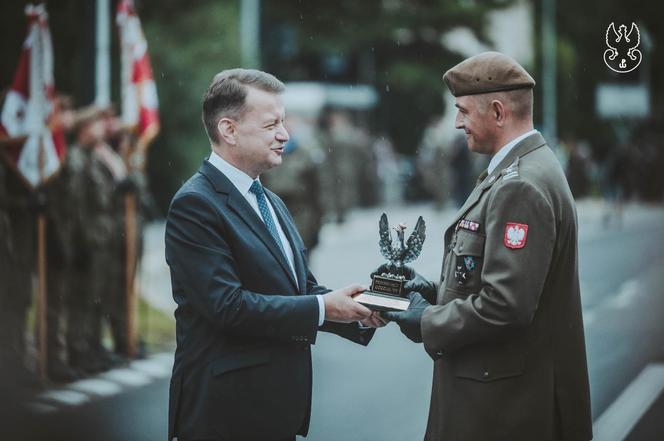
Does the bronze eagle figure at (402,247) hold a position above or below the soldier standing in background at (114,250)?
above

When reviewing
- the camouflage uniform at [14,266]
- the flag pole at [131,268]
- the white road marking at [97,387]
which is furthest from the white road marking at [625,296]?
the camouflage uniform at [14,266]

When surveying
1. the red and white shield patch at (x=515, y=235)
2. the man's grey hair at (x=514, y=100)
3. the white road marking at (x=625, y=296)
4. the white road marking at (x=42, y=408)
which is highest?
the man's grey hair at (x=514, y=100)

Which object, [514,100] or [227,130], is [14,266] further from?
[514,100]

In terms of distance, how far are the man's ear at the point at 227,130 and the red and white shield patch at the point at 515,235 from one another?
3.26 feet

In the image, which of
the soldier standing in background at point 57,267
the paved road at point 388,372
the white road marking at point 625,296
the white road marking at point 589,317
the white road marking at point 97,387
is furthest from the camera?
the white road marking at point 625,296

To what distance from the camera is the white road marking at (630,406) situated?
6.17 metres

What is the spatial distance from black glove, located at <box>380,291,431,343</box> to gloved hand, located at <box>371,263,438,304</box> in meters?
0.12

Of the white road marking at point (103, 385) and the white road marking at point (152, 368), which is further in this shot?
the white road marking at point (152, 368)

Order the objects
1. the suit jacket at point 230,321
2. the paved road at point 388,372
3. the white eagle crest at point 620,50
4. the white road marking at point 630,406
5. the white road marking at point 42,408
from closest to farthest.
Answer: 1. the suit jacket at point 230,321
2. the white eagle crest at point 620,50
3. the white road marking at point 630,406
4. the paved road at point 388,372
5. the white road marking at point 42,408

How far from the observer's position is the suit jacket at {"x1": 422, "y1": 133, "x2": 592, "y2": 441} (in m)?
3.03

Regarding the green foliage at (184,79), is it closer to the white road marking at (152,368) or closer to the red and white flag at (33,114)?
the white road marking at (152,368)

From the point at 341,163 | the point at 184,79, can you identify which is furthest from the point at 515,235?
the point at 341,163

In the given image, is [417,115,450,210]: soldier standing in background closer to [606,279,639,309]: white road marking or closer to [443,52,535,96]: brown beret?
[606,279,639,309]: white road marking

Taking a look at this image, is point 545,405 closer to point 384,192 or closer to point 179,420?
point 179,420
